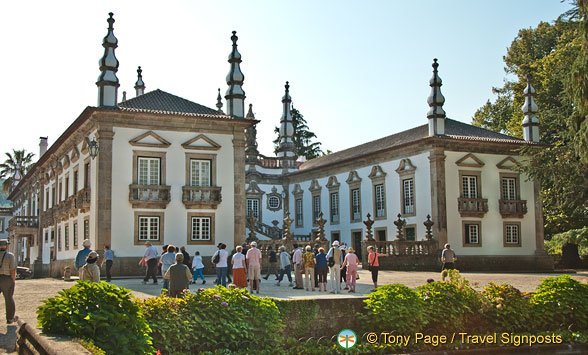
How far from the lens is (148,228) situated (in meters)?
27.7

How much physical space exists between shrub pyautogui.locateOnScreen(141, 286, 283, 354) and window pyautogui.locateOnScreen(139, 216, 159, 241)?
59.3 feet

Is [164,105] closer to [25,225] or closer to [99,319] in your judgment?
[25,225]

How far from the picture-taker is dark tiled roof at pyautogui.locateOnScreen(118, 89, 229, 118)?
28.4m

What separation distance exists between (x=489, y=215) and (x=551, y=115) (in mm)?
5725

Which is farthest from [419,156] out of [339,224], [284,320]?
[284,320]

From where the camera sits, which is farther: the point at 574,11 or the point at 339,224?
the point at 339,224

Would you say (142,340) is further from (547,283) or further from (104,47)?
(104,47)

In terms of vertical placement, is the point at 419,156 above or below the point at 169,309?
above

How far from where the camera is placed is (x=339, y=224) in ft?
135

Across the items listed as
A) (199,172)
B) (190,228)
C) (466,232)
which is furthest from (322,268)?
(466,232)

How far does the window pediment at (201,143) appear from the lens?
93.6ft

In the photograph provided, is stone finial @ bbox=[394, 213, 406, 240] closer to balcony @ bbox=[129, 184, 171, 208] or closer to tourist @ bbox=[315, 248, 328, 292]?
balcony @ bbox=[129, 184, 171, 208]

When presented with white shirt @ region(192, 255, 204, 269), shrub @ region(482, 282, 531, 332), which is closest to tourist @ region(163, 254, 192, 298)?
shrub @ region(482, 282, 531, 332)

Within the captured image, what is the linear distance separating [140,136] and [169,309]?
19127 mm
